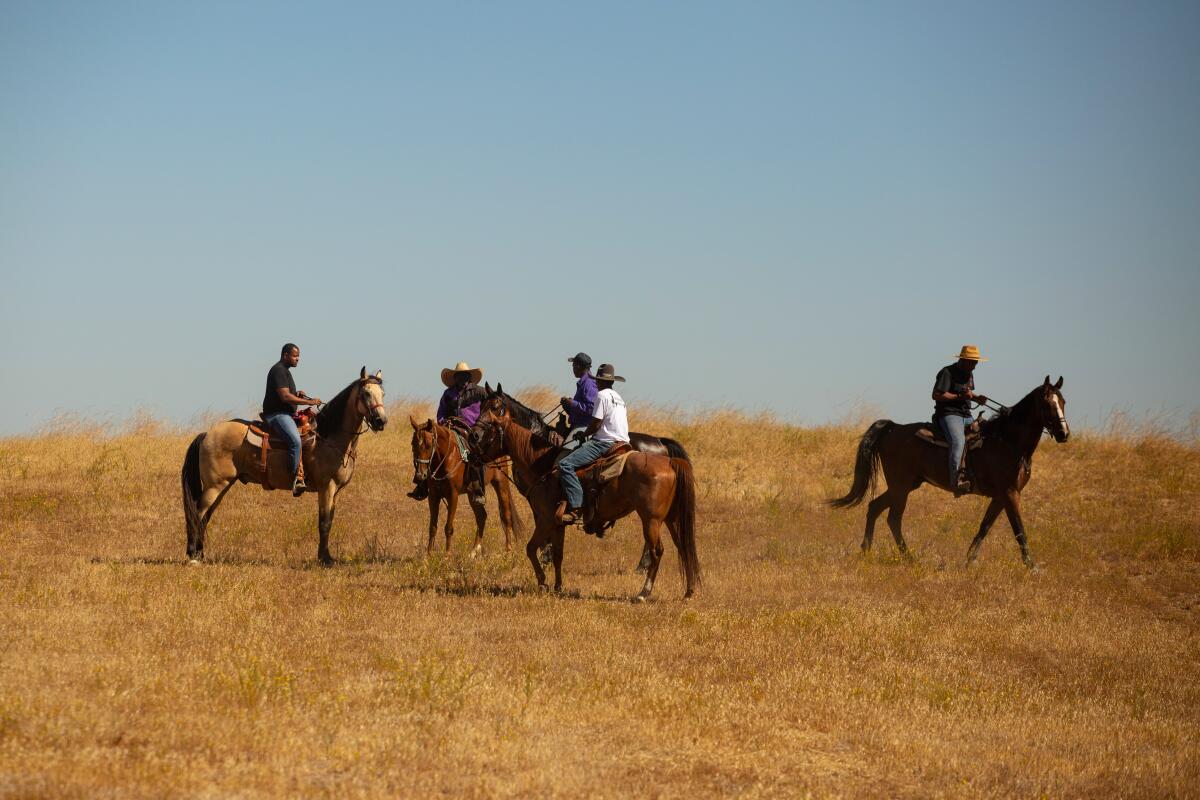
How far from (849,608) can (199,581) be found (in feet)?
23.7

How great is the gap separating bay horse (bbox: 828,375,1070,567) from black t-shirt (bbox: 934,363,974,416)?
1.44ft

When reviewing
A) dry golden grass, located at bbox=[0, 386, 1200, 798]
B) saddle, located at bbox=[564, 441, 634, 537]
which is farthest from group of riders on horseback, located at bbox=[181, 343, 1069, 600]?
dry golden grass, located at bbox=[0, 386, 1200, 798]

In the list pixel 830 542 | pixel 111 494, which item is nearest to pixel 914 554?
pixel 830 542

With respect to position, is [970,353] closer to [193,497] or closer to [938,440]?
[938,440]

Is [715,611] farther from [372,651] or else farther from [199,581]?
[199,581]

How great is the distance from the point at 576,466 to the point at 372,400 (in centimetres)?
317

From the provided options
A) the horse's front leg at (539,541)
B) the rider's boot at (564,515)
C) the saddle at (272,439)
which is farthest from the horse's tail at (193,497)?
the rider's boot at (564,515)

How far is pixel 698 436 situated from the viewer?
24.7m

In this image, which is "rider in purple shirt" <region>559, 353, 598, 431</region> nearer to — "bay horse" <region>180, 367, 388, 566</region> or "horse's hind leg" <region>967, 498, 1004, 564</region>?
"bay horse" <region>180, 367, 388, 566</region>

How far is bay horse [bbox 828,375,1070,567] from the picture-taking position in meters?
15.8

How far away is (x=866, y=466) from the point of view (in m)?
17.4

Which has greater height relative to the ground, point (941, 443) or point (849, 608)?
point (941, 443)

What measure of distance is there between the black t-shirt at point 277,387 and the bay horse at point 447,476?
161 cm

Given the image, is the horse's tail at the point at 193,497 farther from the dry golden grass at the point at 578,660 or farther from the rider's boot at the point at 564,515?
the rider's boot at the point at 564,515
